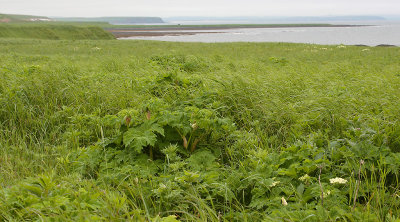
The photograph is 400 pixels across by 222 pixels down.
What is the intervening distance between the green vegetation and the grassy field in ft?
130

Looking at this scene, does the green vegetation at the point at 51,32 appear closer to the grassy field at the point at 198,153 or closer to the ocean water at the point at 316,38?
the ocean water at the point at 316,38

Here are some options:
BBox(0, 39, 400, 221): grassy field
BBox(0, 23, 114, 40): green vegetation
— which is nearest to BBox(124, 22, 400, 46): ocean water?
BBox(0, 23, 114, 40): green vegetation

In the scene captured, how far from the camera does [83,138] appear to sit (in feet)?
14.6

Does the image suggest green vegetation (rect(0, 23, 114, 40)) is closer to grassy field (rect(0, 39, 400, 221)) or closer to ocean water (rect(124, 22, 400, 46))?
ocean water (rect(124, 22, 400, 46))

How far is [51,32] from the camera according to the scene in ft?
139

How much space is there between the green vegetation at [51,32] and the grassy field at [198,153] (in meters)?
39.5

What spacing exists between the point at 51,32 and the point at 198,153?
44.9m

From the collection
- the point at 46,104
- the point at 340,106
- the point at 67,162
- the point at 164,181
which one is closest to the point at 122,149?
the point at 67,162

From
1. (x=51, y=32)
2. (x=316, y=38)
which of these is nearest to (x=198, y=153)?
(x=51, y=32)

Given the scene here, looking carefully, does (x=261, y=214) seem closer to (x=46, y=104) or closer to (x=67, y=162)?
(x=67, y=162)

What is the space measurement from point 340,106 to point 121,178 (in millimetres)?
3223

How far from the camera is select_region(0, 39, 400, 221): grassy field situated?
248 centimetres

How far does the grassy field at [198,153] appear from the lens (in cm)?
248

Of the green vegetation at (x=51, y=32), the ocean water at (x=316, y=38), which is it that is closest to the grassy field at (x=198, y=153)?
the ocean water at (x=316, y=38)
